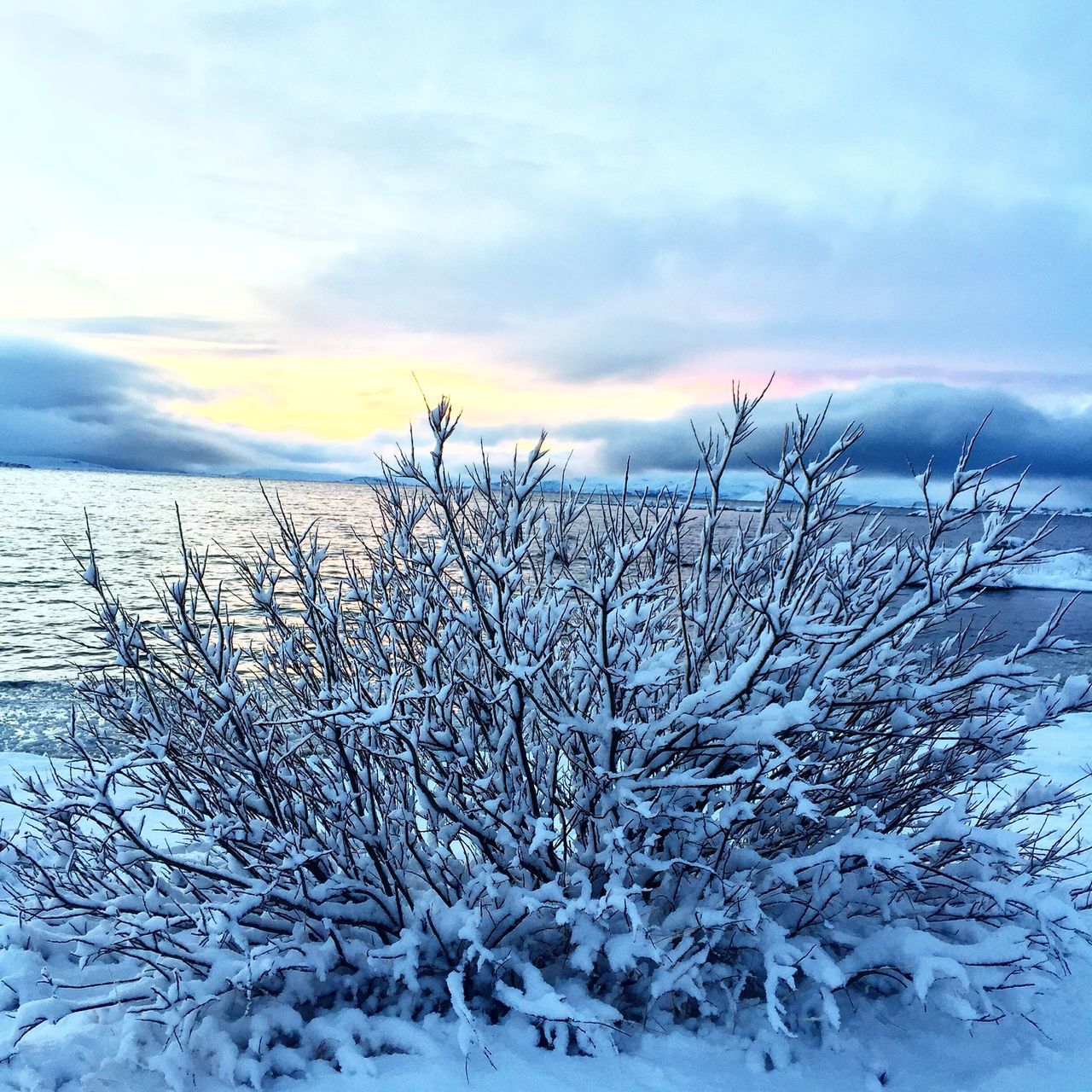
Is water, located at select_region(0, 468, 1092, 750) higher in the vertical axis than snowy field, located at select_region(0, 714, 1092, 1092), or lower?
lower

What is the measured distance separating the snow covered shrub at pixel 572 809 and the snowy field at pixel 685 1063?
117 mm

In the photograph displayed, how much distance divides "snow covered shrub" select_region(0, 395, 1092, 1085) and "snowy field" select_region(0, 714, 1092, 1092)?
0.12m

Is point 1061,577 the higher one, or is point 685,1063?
point 685,1063

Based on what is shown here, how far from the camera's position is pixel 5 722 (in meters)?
9.36

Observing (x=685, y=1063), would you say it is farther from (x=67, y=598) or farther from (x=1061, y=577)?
(x=1061, y=577)

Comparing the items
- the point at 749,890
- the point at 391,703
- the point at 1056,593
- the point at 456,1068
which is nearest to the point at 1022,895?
the point at 749,890

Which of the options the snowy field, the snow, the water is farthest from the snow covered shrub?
the snow

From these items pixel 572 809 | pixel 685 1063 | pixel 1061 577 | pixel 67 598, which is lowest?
pixel 1061 577

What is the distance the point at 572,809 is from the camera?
3.39 m

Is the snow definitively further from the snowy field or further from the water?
the snowy field

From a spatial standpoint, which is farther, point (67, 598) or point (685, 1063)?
point (67, 598)

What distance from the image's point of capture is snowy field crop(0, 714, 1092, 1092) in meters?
2.83

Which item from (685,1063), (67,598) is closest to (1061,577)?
(67,598)

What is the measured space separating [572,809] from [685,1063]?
3.40 feet
